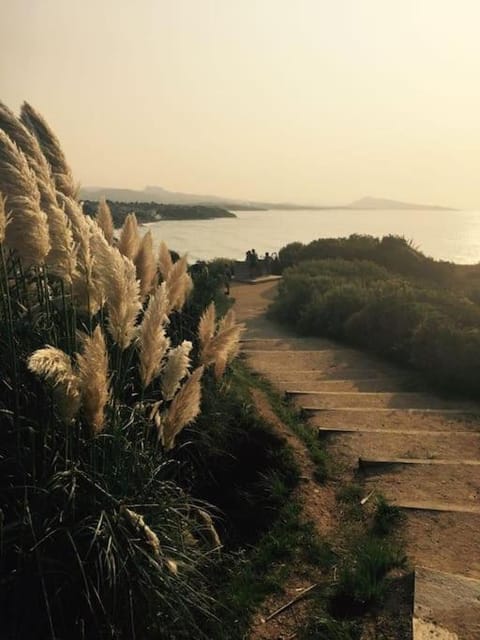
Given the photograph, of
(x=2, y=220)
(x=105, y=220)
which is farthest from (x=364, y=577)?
(x=105, y=220)

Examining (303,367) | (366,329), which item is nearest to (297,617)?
(303,367)

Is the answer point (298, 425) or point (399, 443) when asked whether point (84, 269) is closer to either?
point (298, 425)

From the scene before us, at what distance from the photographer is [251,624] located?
10.1ft

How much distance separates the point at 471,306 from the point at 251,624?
23.3 ft

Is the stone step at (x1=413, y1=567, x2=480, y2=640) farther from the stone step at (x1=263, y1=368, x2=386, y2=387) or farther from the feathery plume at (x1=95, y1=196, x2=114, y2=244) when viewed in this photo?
the stone step at (x1=263, y1=368, x2=386, y2=387)

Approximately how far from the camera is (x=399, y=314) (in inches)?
353

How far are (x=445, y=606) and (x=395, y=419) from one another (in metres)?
3.14

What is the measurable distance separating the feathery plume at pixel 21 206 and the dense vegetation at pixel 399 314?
18.3 ft

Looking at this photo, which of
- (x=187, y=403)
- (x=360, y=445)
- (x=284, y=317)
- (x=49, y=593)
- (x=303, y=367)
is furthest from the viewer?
(x=284, y=317)

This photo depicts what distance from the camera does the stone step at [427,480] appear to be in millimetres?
4406

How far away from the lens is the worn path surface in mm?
3877

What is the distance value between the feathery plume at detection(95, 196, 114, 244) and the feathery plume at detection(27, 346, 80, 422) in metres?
1.81

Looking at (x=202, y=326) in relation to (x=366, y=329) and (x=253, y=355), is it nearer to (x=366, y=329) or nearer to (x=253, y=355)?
(x=253, y=355)

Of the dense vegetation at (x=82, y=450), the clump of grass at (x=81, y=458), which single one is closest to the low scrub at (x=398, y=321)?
the dense vegetation at (x=82, y=450)
